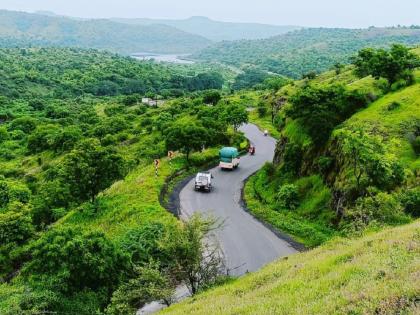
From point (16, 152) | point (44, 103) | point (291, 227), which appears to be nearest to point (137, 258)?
point (291, 227)

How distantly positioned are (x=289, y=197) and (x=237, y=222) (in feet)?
18.2

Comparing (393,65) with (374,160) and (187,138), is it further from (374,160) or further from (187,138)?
(187,138)

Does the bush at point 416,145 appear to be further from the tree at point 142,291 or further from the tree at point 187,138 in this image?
the tree at point 187,138

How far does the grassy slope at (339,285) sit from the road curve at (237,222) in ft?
34.4

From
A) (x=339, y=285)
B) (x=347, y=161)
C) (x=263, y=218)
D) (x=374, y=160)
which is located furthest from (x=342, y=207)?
(x=339, y=285)

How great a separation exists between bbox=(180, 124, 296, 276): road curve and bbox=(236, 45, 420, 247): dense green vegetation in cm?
169

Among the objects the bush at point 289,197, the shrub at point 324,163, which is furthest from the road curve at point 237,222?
the shrub at point 324,163

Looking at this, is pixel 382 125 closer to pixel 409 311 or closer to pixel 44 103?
pixel 409 311

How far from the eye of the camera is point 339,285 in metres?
15.8

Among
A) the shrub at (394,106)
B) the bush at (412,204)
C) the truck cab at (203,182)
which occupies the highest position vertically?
the shrub at (394,106)

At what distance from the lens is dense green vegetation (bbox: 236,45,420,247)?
31719mm

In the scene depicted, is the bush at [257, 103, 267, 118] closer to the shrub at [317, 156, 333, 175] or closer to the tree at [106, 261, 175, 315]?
the shrub at [317, 156, 333, 175]

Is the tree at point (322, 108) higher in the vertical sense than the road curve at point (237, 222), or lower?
higher

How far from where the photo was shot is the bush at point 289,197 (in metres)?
43.5
